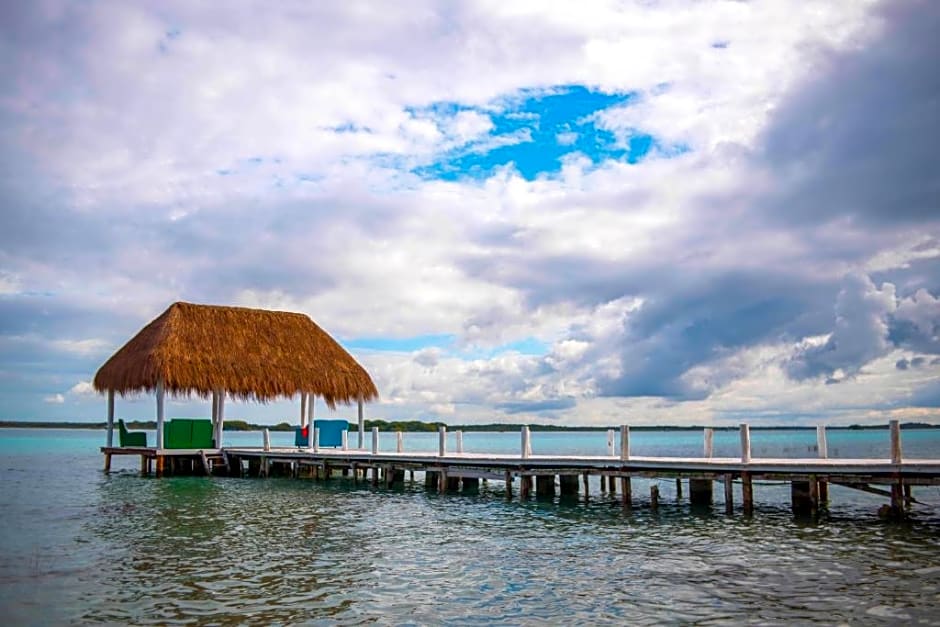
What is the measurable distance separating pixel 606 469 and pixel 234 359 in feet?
45.8

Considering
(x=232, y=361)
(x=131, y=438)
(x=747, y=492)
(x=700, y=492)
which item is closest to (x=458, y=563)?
(x=747, y=492)

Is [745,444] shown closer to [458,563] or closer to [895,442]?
[895,442]

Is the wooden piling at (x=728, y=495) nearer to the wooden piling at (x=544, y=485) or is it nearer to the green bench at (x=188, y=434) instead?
the wooden piling at (x=544, y=485)

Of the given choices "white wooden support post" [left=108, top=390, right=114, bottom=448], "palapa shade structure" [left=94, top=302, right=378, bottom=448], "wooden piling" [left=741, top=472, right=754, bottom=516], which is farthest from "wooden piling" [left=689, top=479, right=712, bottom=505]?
"white wooden support post" [left=108, top=390, right=114, bottom=448]

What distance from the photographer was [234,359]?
1101 inches

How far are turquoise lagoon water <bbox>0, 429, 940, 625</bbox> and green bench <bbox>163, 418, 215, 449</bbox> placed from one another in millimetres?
7322

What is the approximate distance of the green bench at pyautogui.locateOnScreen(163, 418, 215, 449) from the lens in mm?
27953

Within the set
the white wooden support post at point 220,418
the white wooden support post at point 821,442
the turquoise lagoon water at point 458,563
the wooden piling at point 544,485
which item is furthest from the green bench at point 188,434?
the white wooden support post at point 821,442

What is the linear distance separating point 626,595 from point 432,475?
1419cm

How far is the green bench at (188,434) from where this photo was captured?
27953mm

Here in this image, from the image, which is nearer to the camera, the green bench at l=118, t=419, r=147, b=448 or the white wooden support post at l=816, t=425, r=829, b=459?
the white wooden support post at l=816, t=425, r=829, b=459

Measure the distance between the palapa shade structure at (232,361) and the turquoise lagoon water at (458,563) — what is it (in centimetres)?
659

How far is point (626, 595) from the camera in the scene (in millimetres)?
10422

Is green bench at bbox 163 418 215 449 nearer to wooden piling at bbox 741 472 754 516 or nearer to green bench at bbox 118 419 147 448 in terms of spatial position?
green bench at bbox 118 419 147 448
